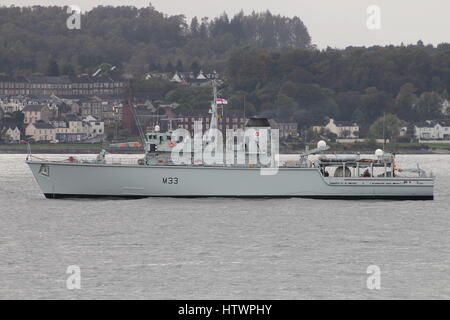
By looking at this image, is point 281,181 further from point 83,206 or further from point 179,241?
point 179,241

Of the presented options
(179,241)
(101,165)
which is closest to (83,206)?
(101,165)

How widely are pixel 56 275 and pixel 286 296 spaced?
9.20m

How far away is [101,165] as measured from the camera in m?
65.1

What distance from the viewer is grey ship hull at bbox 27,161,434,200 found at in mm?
64938

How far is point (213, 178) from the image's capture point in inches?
2559

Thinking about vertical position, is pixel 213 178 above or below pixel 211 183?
above

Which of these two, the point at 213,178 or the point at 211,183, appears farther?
the point at 211,183

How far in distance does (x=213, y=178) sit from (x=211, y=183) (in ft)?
1.25

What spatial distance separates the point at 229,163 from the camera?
65.4m

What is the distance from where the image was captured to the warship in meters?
65.0

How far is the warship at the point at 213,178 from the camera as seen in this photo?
6500cm

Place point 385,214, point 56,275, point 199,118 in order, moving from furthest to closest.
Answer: point 199,118 → point 385,214 → point 56,275

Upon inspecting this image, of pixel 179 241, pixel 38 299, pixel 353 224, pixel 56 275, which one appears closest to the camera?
pixel 38 299

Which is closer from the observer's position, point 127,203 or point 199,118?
point 127,203
